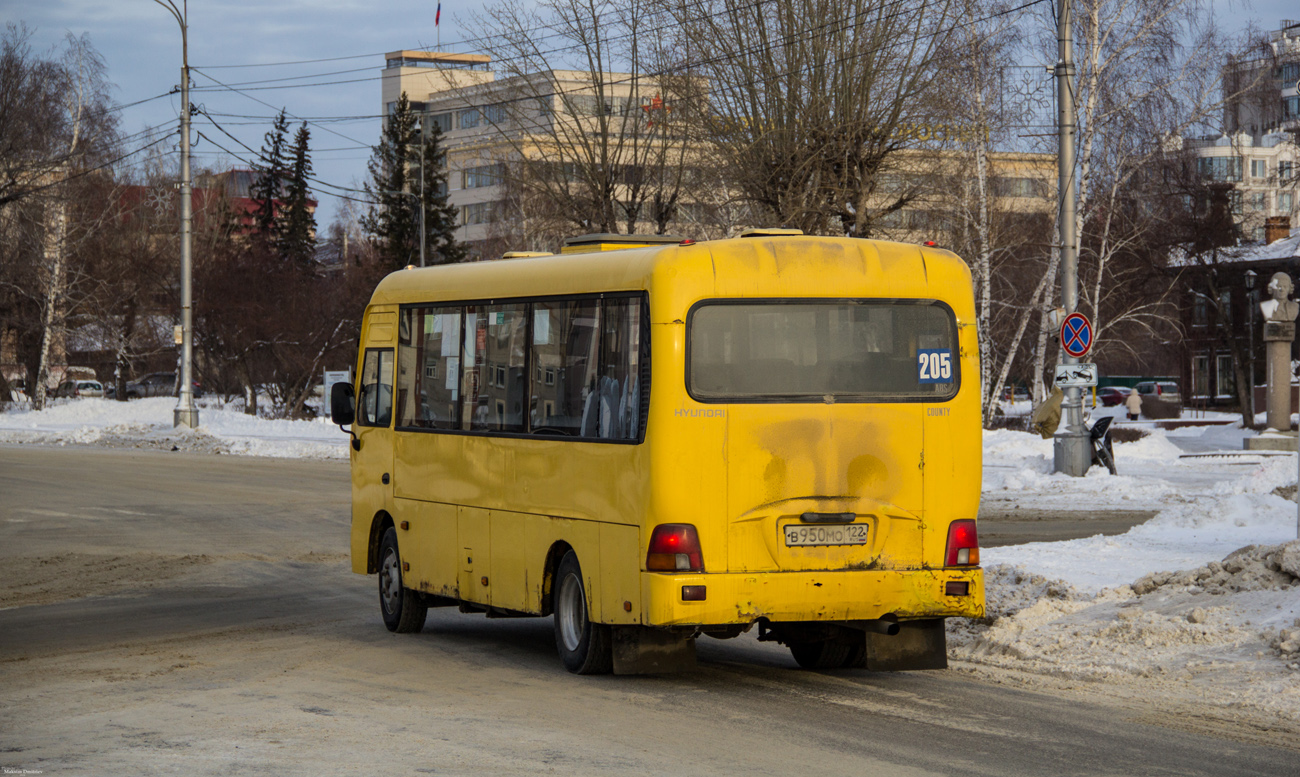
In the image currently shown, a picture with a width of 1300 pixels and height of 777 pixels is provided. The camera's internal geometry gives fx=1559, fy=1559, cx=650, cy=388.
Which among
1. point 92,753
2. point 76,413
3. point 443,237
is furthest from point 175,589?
point 443,237

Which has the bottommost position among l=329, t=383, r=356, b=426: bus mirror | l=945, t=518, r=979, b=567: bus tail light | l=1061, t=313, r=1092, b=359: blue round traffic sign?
l=945, t=518, r=979, b=567: bus tail light

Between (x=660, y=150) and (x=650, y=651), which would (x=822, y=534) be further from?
(x=660, y=150)

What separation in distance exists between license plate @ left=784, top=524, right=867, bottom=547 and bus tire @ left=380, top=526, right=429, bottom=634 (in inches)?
159

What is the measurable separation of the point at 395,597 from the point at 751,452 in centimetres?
435

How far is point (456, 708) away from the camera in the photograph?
27.3ft

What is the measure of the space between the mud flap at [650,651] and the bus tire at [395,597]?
307 centimetres

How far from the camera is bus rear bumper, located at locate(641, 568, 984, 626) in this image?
866 centimetres

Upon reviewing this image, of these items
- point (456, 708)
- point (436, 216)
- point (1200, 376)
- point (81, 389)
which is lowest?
point (456, 708)

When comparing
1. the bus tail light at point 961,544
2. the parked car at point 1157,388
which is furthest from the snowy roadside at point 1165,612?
the parked car at point 1157,388

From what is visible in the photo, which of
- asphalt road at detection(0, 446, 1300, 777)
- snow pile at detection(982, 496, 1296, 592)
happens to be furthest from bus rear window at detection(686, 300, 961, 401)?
snow pile at detection(982, 496, 1296, 592)

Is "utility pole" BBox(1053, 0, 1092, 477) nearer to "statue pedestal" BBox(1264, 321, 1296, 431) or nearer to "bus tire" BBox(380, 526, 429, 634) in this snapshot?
"statue pedestal" BBox(1264, 321, 1296, 431)

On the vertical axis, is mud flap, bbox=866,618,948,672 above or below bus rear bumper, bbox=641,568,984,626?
below

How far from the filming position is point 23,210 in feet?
189

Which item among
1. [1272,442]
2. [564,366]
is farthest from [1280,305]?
[564,366]
